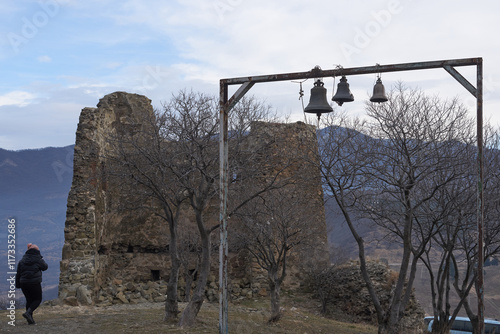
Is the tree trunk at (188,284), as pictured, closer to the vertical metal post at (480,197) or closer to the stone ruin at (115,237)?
the stone ruin at (115,237)

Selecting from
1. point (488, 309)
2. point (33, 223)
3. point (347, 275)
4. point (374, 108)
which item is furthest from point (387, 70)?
point (33, 223)

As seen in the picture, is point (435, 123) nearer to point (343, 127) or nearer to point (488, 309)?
point (343, 127)

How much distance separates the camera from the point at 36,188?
11000 cm

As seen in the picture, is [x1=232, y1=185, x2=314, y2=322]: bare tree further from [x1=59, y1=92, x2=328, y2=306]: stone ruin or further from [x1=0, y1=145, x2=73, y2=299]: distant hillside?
[x1=0, y1=145, x2=73, y2=299]: distant hillside

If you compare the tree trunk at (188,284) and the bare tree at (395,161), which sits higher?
the bare tree at (395,161)

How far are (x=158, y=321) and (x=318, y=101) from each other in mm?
7037

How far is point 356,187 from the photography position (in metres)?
13.6

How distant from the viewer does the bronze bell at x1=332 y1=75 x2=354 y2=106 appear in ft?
27.7

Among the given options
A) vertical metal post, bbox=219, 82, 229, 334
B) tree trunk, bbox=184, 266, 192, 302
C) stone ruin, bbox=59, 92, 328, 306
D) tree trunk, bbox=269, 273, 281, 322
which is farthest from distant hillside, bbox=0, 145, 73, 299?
vertical metal post, bbox=219, 82, 229, 334

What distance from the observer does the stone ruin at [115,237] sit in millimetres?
17828

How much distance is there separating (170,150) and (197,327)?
4.24m

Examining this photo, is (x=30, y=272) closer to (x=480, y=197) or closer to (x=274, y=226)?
(x=274, y=226)

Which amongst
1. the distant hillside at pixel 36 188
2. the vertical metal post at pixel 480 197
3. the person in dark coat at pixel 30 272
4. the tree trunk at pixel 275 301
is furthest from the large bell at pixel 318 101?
the distant hillside at pixel 36 188

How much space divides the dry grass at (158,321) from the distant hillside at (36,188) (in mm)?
85856
